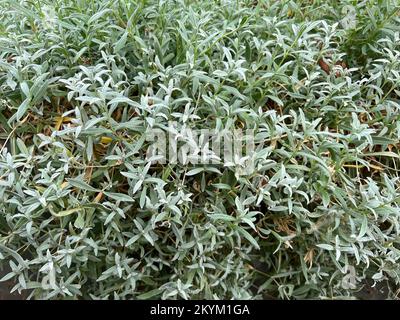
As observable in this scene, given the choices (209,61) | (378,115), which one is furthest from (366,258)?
(209,61)

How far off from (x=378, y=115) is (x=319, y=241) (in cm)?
58

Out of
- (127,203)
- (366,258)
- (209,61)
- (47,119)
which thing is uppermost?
(209,61)

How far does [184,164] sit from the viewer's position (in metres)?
1.64

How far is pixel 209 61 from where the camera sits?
1.80m

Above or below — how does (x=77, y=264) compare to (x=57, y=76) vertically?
below

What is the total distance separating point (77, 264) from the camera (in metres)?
1.66

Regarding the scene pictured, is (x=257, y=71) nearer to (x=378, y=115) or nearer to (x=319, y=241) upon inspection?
(x=378, y=115)

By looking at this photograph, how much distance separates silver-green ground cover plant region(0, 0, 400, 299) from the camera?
163 cm

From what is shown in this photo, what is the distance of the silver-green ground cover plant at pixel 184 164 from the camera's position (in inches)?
64.3

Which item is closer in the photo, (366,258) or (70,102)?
(366,258)

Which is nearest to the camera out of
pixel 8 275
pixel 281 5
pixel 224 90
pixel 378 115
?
pixel 8 275

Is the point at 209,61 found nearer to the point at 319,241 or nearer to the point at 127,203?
the point at 127,203

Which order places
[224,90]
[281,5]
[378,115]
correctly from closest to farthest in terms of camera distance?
[224,90] < [378,115] < [281,5]

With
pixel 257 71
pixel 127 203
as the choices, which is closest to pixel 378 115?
pixel 257 71
